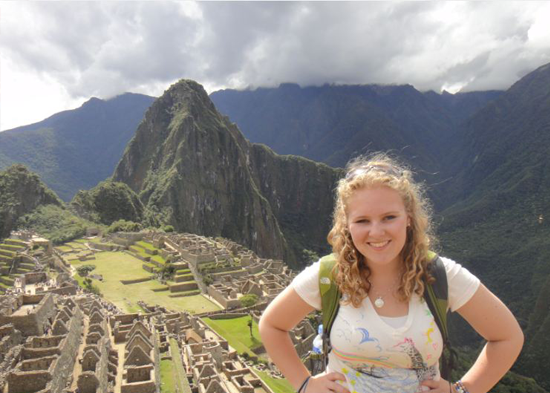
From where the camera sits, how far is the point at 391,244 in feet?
9.52

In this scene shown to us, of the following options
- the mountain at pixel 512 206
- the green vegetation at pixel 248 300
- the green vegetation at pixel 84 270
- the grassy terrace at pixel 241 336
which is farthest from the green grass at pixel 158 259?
the mountain at pixel 512 206

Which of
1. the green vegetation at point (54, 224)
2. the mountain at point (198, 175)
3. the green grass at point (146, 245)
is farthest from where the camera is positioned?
the mountain at point (198, 175)

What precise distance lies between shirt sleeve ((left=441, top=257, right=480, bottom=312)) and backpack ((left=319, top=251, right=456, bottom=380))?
0.04 metres

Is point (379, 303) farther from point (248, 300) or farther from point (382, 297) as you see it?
point (248, 300)

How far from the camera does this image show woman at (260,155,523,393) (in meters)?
2.79

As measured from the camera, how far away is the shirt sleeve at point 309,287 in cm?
299

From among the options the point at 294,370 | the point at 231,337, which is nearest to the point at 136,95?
the point at 231,337

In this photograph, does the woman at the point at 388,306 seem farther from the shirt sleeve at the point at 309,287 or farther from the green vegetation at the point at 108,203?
the green vegetation at the point at 108,203

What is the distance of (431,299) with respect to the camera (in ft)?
9.26

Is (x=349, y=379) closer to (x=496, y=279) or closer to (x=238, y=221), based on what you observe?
(x=496, y=279)

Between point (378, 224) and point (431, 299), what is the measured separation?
587 millimetres

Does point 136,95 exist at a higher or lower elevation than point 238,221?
higher

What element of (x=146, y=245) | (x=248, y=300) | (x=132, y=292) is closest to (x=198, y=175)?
(x=146, y=245)

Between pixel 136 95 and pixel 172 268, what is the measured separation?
Result: 14801 cm
